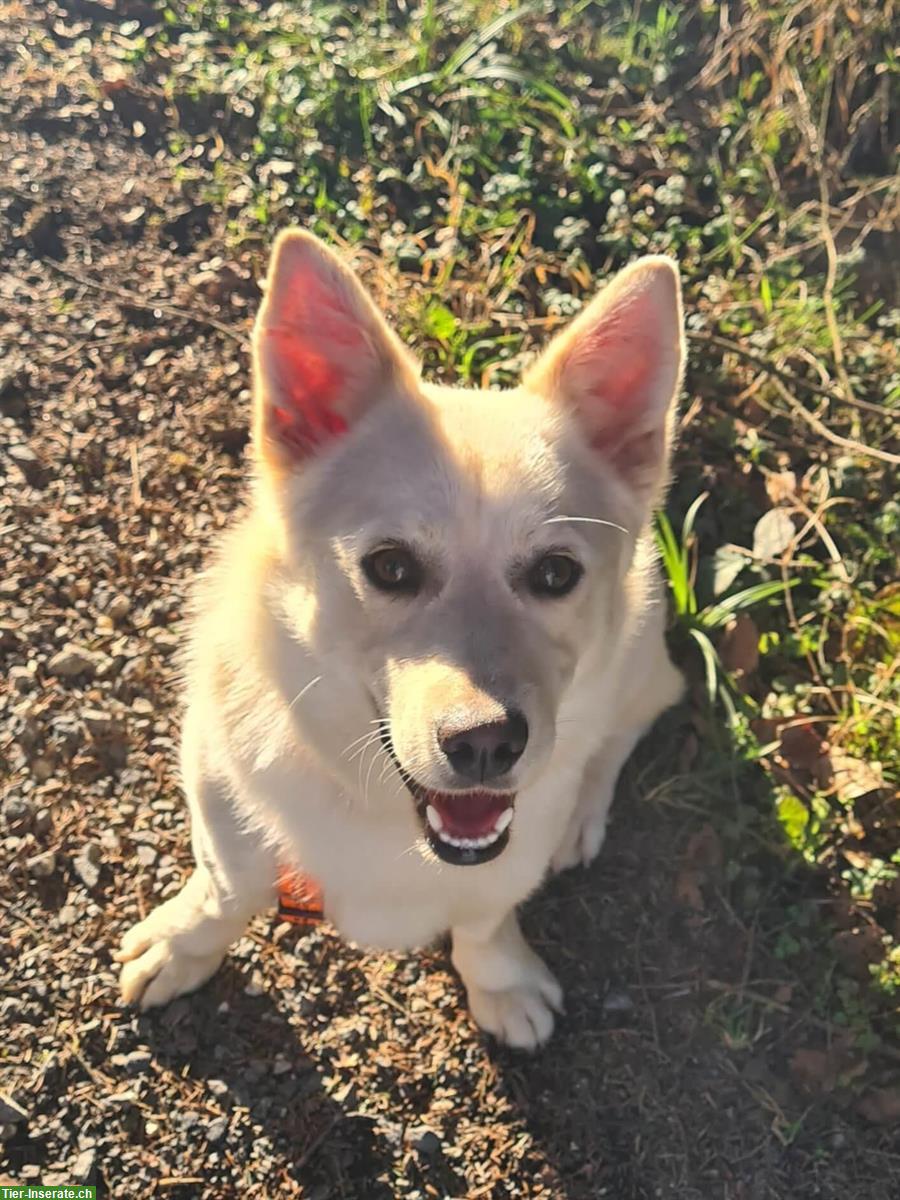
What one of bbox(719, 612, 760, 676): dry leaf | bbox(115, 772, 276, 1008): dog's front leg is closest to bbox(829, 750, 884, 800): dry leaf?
bbox(719, 612, 760, 676): dry leaf

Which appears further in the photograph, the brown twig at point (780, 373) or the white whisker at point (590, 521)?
the brown twig at point (780, 373)

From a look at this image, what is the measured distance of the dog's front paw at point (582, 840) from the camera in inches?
116

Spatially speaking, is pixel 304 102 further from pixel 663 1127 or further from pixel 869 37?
pixel 663 1127

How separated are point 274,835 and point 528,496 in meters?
0.93

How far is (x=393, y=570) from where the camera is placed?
1.97 metres

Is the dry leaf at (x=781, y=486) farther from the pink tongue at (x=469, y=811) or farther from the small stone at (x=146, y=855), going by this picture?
the small stone at (x=146, y=855)

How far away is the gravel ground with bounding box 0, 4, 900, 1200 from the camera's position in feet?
8.16

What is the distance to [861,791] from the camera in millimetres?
2912

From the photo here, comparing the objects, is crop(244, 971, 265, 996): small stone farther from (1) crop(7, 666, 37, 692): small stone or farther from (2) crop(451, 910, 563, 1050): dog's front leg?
(1) crop(7, 666, 37, 692): small stone

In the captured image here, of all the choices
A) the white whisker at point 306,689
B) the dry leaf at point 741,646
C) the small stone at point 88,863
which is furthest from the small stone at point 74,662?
the dry leaf at point 741,646

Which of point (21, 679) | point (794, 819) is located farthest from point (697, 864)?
point (21, 679)

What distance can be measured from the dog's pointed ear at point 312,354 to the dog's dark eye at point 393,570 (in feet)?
1.12

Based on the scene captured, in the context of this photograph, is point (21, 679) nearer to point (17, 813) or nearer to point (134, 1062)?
point (17, 813)

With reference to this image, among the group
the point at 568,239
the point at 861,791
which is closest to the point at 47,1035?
Result: the point at 861,791
